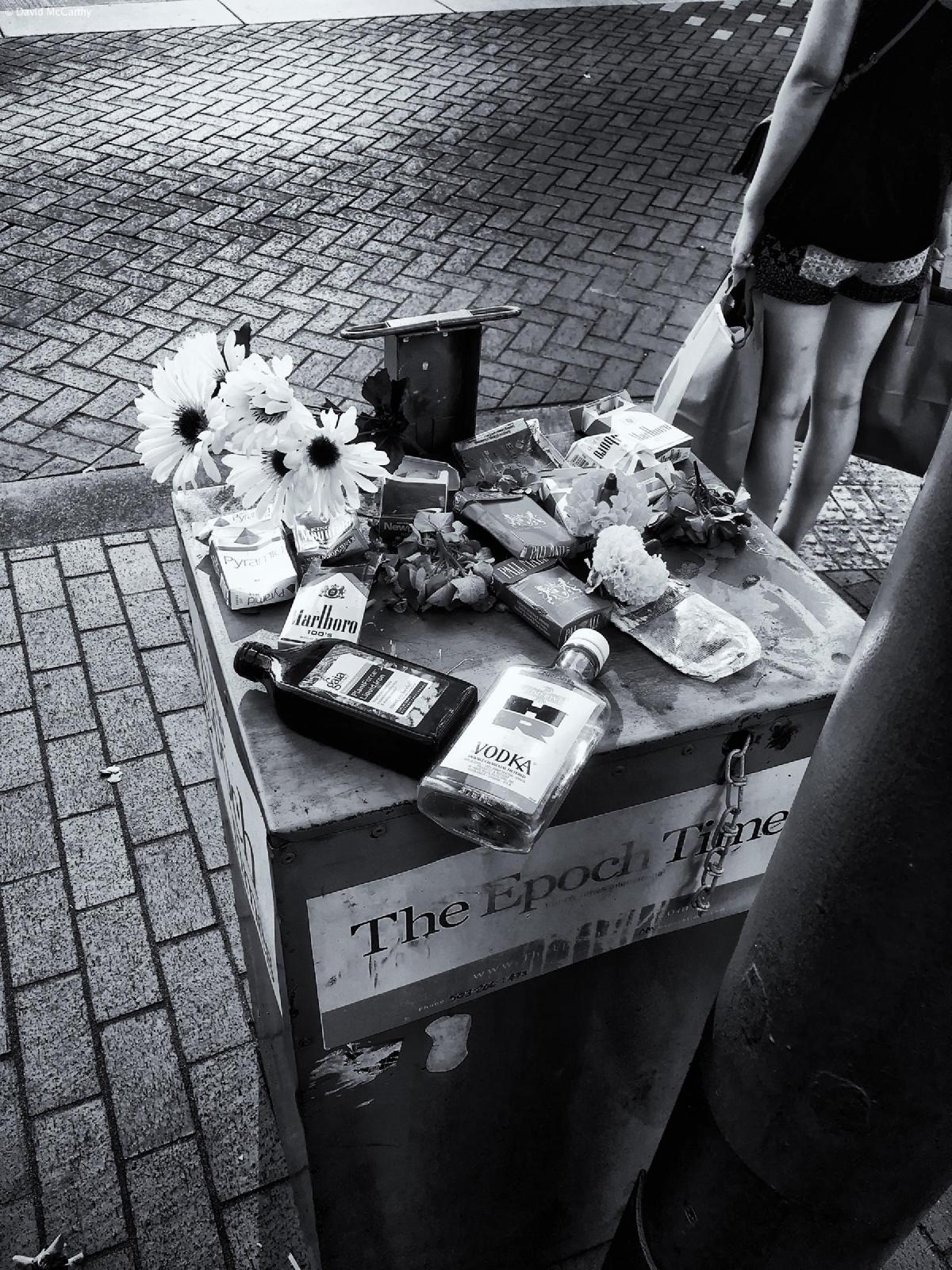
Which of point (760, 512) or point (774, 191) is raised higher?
point (774, 191)

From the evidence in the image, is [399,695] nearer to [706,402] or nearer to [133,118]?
[706,402]

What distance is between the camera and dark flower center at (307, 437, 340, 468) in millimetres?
1397

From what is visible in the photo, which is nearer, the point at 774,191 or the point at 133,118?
the point at 774,191

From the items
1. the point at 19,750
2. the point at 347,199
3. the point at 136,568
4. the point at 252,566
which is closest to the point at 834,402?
the point at 252,566

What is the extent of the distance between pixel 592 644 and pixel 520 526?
34 cm

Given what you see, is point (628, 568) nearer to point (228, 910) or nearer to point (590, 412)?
point (590, 412)

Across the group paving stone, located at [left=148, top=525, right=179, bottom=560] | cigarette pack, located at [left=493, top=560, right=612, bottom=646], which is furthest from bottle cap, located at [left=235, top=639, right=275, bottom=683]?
paving stone, located at [left=148, top=525, right=179, bottom=560]

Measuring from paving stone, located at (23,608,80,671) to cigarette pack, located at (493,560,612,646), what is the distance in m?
2.19

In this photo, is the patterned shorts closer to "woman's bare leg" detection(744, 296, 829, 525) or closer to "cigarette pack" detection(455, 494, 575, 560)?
"woman's bare leg" detection(744, 296, 829, 525)

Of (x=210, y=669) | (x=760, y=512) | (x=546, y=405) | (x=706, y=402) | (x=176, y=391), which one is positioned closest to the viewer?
(x=176, y=391)

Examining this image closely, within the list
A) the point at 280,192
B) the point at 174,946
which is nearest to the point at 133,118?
the point at 280,192

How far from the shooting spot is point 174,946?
2.58 metres

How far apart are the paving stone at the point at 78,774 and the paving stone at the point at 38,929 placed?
0.79ft

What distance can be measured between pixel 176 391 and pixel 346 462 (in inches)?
10.8
